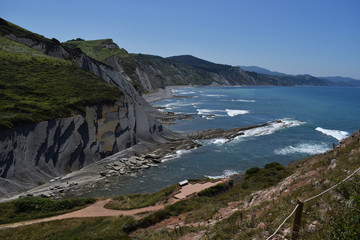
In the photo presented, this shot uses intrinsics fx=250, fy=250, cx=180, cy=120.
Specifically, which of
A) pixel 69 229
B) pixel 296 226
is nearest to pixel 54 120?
pixel 69 229

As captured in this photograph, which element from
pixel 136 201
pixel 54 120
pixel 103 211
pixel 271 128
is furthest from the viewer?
pixel 271 128

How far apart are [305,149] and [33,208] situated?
45214mm

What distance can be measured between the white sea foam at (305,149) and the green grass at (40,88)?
33.7 m

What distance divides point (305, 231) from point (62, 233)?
53.1 feet

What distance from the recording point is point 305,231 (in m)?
8.29

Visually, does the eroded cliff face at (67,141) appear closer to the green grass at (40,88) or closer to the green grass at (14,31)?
the green grass at (40,88)

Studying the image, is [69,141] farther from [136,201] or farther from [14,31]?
[14,31]

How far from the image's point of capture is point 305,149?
48094 millimetres

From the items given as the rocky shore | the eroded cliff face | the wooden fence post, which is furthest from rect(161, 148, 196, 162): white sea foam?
the wooden fence post

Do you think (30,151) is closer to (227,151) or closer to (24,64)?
(24,64)

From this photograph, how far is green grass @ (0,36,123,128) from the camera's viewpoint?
117 ft

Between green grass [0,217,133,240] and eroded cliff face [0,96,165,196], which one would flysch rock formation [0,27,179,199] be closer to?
eroded cliff face [0,96,165,196]

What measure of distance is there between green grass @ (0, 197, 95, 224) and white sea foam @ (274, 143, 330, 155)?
1399 inches

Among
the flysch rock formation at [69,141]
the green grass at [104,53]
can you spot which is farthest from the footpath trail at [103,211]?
the green grass at [104,53]
